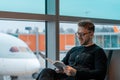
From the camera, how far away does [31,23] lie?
3.17m

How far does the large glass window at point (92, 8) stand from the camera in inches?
141

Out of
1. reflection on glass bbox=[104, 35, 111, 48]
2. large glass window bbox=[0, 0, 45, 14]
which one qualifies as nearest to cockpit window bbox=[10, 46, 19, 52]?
large glass window bbox=[0, 0, 45, 14]

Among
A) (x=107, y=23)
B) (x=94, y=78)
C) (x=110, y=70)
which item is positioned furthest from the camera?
(x=107, y=23)

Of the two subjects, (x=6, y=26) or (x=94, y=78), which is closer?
(x=94, y=78)

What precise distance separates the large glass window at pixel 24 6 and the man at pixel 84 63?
0.83 m

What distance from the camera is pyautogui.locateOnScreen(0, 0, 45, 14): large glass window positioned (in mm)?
2910

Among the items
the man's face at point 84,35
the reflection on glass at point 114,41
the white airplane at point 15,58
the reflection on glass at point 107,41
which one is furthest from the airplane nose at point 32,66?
the reflection on glass at point 114,41

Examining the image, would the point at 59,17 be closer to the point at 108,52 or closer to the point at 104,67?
the point at 108,52

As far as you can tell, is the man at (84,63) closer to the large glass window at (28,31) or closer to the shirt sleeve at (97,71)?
the shirt sleeve at (97,71)

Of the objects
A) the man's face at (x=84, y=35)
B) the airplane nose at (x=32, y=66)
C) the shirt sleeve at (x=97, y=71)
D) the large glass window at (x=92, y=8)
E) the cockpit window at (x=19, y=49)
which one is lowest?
the airplane nose at (x=32, y=66)

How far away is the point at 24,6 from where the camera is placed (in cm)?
310

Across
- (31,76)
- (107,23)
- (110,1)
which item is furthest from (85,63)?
(110,1)

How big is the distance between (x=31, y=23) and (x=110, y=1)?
5.38 ft

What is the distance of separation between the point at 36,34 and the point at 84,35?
0.90 m
